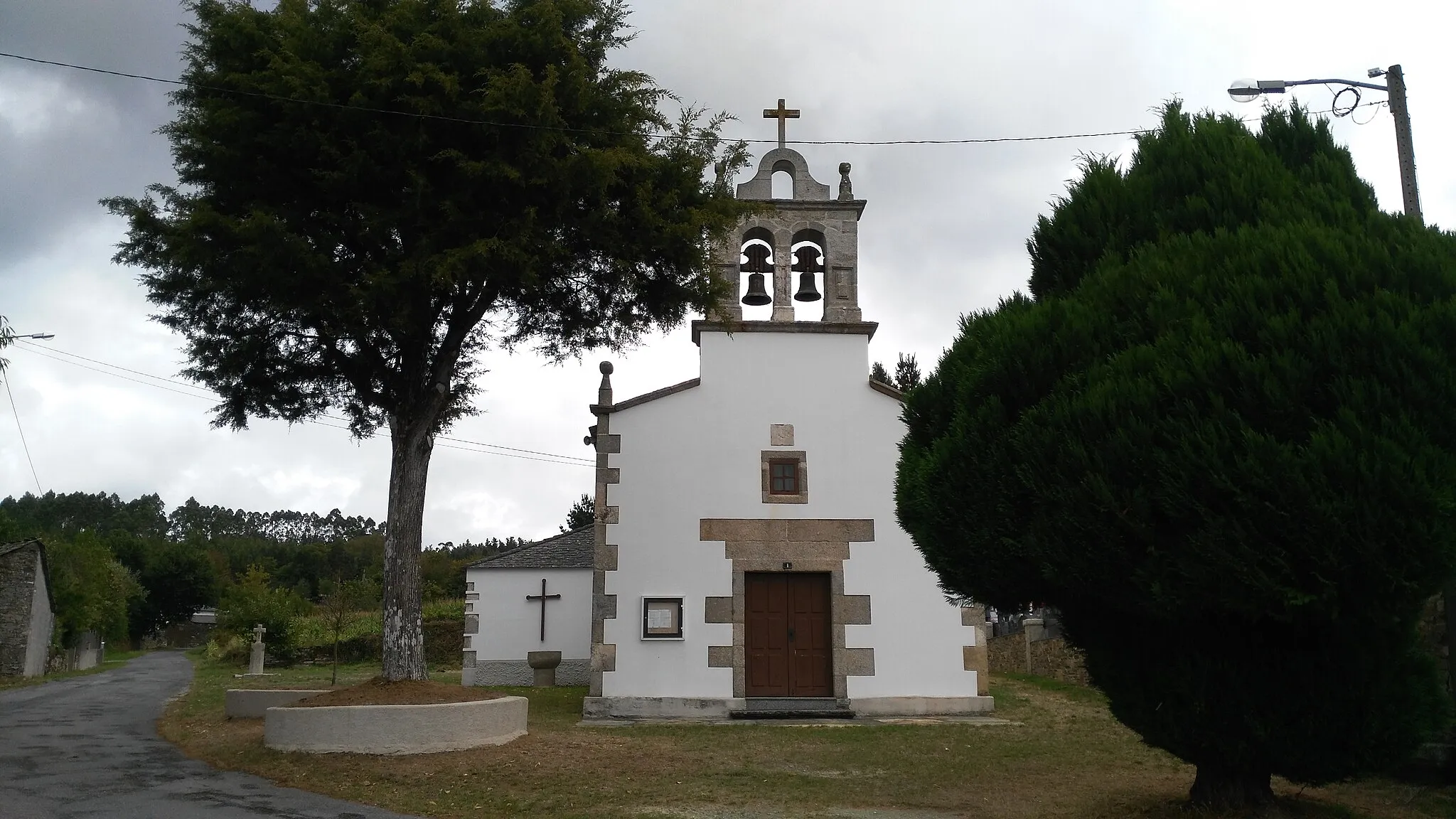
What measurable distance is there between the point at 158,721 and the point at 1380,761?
14.1 meters

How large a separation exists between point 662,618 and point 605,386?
3.38 meters

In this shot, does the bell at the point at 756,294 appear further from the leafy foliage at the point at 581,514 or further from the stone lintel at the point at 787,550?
the leafy foliage at the point at 581,514

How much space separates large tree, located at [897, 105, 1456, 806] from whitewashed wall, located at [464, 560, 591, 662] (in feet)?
51.5

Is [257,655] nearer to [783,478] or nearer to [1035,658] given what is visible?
[783,478]

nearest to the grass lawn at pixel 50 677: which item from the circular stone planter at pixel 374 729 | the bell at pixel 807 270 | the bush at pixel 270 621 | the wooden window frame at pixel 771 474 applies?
the bush at pixel 270 621

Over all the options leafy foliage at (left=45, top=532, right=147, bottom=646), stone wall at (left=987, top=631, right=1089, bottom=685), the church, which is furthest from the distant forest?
stone wall at (left=987, top=631, right=1089, bottom=685)

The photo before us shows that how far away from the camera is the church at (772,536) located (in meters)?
14.1

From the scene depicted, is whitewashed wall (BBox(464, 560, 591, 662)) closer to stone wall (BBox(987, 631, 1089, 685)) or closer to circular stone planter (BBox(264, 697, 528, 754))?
stone wall (BBox(987, 631, 1089, 685))

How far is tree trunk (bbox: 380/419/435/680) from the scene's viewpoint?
10.9m

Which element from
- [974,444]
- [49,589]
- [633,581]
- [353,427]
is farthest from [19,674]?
[974,444]

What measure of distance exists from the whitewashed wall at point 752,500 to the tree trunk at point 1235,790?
25.0 ft

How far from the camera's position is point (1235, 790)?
258 inches

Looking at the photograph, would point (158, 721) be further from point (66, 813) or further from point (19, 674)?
point (19, 674)

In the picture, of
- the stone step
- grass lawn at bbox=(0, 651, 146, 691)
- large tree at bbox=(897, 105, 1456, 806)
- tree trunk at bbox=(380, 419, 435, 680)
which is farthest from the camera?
grass lawn at bbox=(0, 651, 146, 691)
